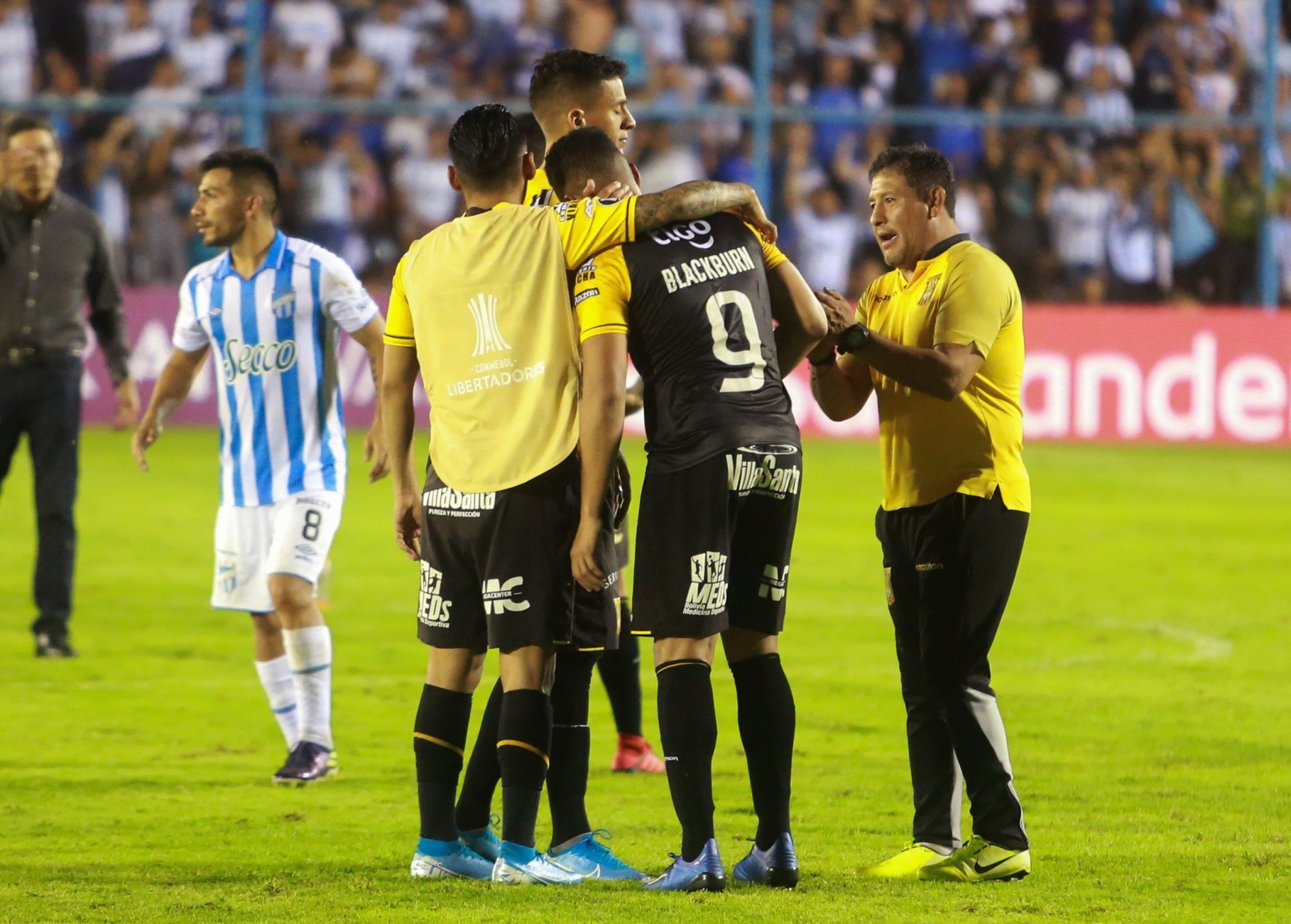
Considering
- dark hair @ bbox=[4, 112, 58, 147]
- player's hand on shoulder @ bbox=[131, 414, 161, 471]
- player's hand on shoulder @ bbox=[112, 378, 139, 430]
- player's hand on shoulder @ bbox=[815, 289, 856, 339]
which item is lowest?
player's hand on shoulder @ bbox=[131, 414, 161, 471]

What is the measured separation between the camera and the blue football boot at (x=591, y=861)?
5055mm

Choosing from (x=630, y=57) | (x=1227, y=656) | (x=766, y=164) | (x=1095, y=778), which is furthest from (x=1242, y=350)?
(x=1095, y=778)

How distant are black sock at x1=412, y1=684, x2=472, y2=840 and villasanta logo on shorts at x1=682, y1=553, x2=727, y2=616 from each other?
728 millimetres

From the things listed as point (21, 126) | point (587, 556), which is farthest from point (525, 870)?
point (21, 126)

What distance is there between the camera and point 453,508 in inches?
197

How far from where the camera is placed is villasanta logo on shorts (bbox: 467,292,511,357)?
4.95 metres

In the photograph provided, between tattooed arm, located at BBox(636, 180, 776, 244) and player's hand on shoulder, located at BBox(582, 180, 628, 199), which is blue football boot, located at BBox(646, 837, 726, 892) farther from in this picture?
player's hand on shoulder, located at BBox(582, 180, 628, 199)

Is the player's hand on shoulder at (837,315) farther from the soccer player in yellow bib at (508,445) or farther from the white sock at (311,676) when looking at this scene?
the white sock at (311,676)

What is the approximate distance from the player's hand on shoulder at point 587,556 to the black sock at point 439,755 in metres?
0.54

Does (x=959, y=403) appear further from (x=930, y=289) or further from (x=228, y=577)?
(x=228, y=577)

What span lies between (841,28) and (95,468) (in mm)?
9873

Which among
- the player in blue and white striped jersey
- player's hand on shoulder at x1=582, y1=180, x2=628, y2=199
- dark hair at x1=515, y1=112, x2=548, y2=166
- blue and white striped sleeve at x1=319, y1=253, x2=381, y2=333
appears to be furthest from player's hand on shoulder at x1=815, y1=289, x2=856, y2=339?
blue and white striped sleeve at x1=319, y1=253, x2=381, y2=333

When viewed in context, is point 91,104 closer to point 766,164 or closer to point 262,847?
point 766,164

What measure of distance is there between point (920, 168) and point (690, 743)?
64.4 inches
